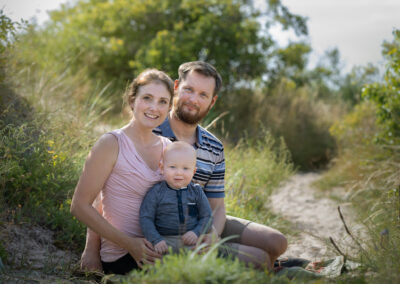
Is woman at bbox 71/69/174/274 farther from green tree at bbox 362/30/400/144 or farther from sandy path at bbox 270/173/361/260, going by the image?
green tree at bbox 362/30/400/144

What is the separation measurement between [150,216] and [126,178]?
32 cm

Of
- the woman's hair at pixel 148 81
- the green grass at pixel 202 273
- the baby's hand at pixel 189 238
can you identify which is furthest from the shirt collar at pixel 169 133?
the green grass at pixel 202 273

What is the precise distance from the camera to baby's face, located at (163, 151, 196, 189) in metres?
2.78

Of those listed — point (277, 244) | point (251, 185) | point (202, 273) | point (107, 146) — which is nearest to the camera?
point (202, 273)

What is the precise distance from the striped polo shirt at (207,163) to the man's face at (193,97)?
0.15 metres

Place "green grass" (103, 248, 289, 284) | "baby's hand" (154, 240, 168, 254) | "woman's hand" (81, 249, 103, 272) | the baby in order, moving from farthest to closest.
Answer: "woman's hand" (81, 249, 103, 272), the baby, "baby's hand" (154, 240, 168, 254), "green grass" (103, 248, 289, 284)

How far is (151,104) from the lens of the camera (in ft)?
9.43

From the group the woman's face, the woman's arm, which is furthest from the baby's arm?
the woman's face

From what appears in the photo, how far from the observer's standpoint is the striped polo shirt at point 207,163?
3.38 metres

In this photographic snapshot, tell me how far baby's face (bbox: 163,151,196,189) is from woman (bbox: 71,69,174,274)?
13 centimetres

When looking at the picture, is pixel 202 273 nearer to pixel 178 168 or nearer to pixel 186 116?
pixel 178 168

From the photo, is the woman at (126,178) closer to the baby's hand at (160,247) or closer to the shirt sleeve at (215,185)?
the baby's hand at (160,247)

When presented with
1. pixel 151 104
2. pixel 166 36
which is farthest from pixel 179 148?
pixel 166 36

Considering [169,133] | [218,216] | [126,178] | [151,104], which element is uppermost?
[151,104]
